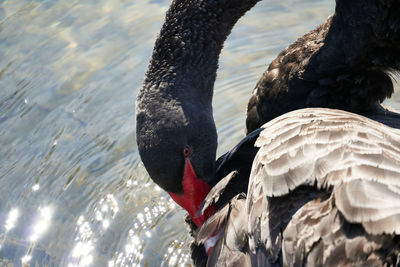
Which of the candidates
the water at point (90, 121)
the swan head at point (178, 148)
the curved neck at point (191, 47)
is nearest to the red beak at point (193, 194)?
the swan head at point (178, 148)

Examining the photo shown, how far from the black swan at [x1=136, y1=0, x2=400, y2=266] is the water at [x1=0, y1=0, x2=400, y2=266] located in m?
1.13

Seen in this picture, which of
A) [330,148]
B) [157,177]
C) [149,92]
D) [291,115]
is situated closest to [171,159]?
[157,177]

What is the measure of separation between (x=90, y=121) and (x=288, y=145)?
3.26m

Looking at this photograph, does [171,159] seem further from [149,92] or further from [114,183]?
[114,183]

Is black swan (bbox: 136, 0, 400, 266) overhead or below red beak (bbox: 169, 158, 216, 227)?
overhead

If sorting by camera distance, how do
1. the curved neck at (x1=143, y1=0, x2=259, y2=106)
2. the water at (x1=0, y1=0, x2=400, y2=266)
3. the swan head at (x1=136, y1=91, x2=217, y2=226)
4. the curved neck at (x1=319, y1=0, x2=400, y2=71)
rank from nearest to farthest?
the swan head at (x1=136, y1=91, x2=217, y2=226) → the curved neck at (x1=319, y1=0, x2=400, y2=71) → the curved neck at (x1=143, y1=0, x2=259, y2=106) → the water at (x1=0, y1=0, x2=400, y2=266)

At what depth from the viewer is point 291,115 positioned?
10.8ft

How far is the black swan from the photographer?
2.38 meters

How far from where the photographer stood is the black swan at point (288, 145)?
2.38m

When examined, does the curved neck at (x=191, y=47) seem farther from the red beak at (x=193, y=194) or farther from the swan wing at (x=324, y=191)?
the swan wing at (x=324, y=191)

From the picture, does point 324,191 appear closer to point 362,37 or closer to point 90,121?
point 362,37

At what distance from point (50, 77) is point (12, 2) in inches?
80.4

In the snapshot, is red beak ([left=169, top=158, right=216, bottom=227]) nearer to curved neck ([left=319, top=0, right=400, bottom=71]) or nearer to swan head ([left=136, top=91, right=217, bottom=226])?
swan head ([left=136, top=91, right=217, bottom=226])

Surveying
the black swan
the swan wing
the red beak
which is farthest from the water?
the swan wing
